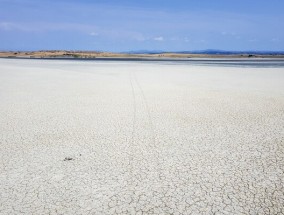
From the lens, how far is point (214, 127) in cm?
750

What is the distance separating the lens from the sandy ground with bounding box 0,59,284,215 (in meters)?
3.85

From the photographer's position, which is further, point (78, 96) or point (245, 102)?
point (78, 96)

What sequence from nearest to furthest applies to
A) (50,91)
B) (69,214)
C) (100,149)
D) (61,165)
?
(69,214) → (61,165) → (100,149) → (50,91)

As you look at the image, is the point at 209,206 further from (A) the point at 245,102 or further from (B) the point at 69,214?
(A) the point at 245,102

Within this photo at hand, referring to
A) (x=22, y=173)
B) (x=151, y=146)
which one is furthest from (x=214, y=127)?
(x=22, y=173)

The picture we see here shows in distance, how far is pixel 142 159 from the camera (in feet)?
17.5

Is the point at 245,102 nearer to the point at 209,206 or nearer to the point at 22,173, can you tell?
the point at 209,206

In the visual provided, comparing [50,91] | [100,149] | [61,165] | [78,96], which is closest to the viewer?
[61,165]

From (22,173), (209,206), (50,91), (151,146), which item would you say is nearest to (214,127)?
(151,146)

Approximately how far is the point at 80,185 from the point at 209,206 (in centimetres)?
200

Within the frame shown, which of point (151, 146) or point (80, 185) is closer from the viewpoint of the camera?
point (80, 185)

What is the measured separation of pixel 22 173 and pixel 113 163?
5.25ft

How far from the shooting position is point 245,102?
433 inches

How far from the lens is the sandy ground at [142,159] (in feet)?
12.6
